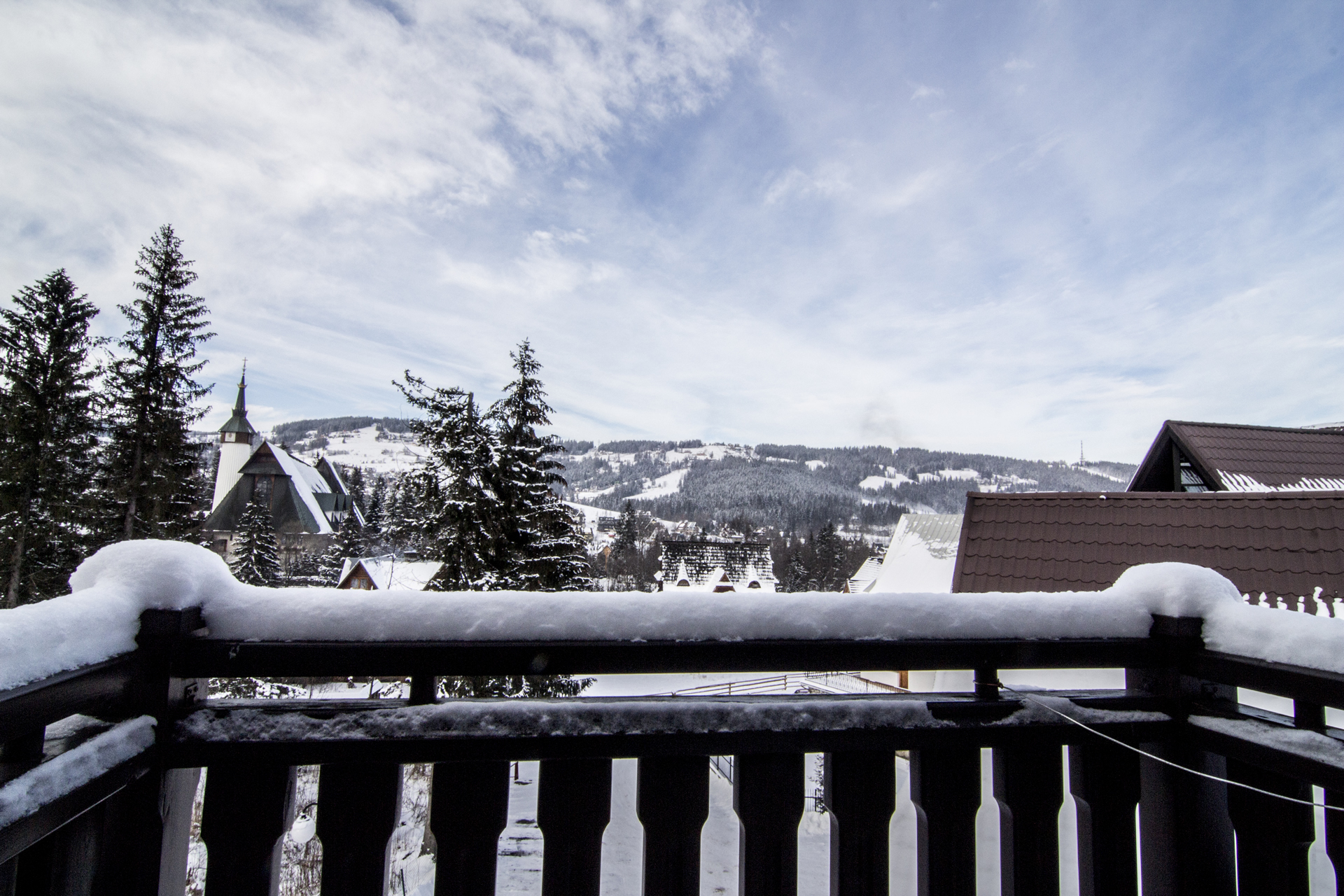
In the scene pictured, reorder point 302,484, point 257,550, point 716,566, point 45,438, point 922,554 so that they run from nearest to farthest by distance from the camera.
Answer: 1. point 45,438
2. point 922,554
3. point 257,550
4. point 716,566
5. point 302,484

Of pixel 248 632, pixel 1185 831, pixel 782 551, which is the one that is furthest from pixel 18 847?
pixel 782 551

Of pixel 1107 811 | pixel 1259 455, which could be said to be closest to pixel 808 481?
pixel 1259 455

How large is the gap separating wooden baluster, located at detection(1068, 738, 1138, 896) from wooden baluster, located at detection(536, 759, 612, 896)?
791 mm

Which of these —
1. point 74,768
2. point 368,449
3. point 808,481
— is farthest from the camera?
point 368,449

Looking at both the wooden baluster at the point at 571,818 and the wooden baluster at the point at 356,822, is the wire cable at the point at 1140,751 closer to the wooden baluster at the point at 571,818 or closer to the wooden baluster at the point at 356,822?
the wooden baluster at the point at 571,818

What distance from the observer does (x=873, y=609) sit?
40.1 inches

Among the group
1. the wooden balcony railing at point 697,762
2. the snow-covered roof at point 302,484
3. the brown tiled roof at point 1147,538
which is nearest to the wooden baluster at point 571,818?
the wooden balcony railing at point 697,762

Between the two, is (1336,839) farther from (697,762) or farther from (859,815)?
(697,762)

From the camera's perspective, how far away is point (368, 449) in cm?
17838

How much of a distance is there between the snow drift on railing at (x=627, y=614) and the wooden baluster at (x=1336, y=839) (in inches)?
8.6

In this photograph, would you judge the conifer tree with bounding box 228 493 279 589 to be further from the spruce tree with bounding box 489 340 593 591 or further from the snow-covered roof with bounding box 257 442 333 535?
the spruce tree with bounding box 489 340 593 591

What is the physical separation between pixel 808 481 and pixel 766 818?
151 meters

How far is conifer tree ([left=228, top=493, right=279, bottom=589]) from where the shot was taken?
2842 centimetres

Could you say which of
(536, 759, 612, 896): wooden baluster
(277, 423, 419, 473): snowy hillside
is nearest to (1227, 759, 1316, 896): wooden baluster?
(536, 759, 612, 896): wooden baluster
